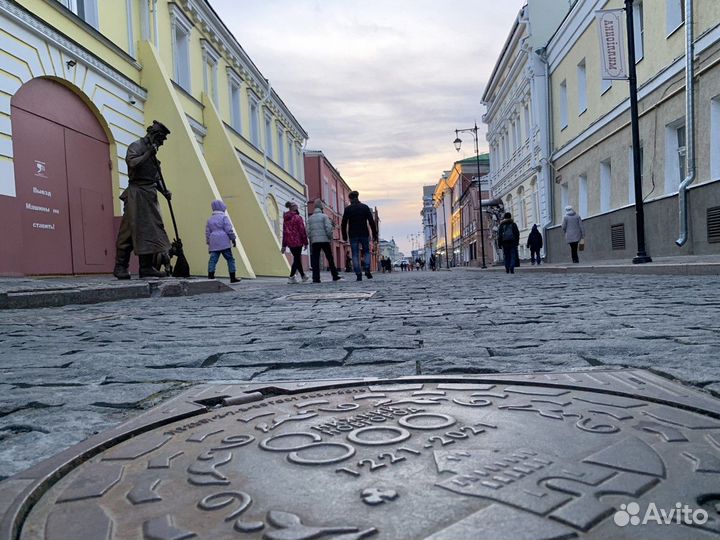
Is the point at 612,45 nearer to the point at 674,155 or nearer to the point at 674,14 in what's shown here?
the point at 674,14

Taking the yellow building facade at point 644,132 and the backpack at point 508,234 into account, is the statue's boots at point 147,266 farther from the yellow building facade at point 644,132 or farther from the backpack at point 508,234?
the yellow building facade at point 644,132

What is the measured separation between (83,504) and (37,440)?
740 millimetres

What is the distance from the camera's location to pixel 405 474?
1.17 metres

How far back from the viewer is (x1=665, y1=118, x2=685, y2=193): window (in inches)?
520

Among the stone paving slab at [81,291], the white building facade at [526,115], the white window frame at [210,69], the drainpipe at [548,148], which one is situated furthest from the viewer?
the white building facade at [526,115]

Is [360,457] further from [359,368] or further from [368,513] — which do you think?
[359,368]

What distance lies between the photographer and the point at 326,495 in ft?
3.61

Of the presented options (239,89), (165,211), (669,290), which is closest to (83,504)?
(669,290)

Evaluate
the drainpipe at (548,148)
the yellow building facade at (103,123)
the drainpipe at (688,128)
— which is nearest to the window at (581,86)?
the drainpipe at (548,148)

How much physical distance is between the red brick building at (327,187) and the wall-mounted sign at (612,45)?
77.8 ft

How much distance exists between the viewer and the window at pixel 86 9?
37.7ft

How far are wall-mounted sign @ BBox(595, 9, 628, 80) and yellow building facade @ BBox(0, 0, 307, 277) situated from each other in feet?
30.5

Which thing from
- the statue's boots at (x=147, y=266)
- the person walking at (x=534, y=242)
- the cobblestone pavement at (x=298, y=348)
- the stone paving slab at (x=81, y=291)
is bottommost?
the cobblestone pavement at (x=298, y=348)

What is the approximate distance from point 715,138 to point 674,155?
218 cm
